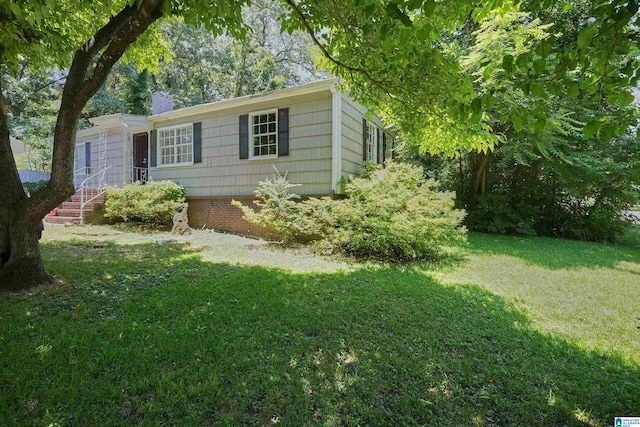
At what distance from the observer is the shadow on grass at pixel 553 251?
697 cm

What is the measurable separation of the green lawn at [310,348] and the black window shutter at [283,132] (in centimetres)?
415

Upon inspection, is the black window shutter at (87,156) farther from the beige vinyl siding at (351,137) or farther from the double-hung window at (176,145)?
the beige vinyl siding at (351,137)

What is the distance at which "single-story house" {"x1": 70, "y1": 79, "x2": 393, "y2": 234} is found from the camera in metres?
8.16

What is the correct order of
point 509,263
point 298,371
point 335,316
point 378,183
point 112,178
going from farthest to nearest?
point 112,178, point 378,183, point 509,263, point 335,316, point 298,371

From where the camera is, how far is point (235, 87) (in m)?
20.5

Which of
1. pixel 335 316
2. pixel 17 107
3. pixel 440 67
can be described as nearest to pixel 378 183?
pixel 440 67

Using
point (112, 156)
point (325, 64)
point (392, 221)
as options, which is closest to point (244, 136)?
point (325, 64)

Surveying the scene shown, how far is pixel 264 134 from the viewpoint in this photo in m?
9.02

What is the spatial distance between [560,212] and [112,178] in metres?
16.5

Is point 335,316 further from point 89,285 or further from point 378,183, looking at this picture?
point 378,183

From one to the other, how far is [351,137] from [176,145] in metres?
6.02

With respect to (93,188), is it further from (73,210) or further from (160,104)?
(160,104)

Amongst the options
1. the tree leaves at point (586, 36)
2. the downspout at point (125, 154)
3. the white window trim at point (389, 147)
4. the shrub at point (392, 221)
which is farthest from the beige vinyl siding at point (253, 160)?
the tree leaves at point (586, 36)

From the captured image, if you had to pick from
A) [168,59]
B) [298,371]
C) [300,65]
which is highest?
[300,65]
